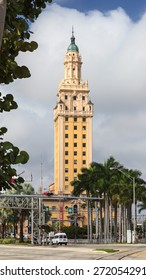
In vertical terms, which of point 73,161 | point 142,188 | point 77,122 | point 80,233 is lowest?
point 80,233

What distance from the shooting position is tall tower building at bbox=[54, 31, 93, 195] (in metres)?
177

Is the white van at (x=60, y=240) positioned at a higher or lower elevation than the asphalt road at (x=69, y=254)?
lower

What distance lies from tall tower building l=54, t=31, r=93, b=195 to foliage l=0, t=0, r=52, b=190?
551 ft

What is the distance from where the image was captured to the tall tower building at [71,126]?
17712 cm

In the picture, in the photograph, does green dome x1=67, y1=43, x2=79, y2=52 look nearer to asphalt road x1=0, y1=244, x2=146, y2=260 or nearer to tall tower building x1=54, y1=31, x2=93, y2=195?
tall tower building x1=54, y1=31, x2=93, y2=195

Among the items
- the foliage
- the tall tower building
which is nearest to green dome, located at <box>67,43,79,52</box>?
the tall tower building

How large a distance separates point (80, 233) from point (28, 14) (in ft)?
428

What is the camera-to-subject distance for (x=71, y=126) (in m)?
182

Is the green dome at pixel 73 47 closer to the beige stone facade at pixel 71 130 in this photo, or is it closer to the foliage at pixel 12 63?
the beige stone facade at pixel 71 130

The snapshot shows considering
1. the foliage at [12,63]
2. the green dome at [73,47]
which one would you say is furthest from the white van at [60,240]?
the green dome at [73,47]

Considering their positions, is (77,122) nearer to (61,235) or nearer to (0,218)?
(0,218)

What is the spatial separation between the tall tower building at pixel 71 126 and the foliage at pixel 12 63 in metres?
168
